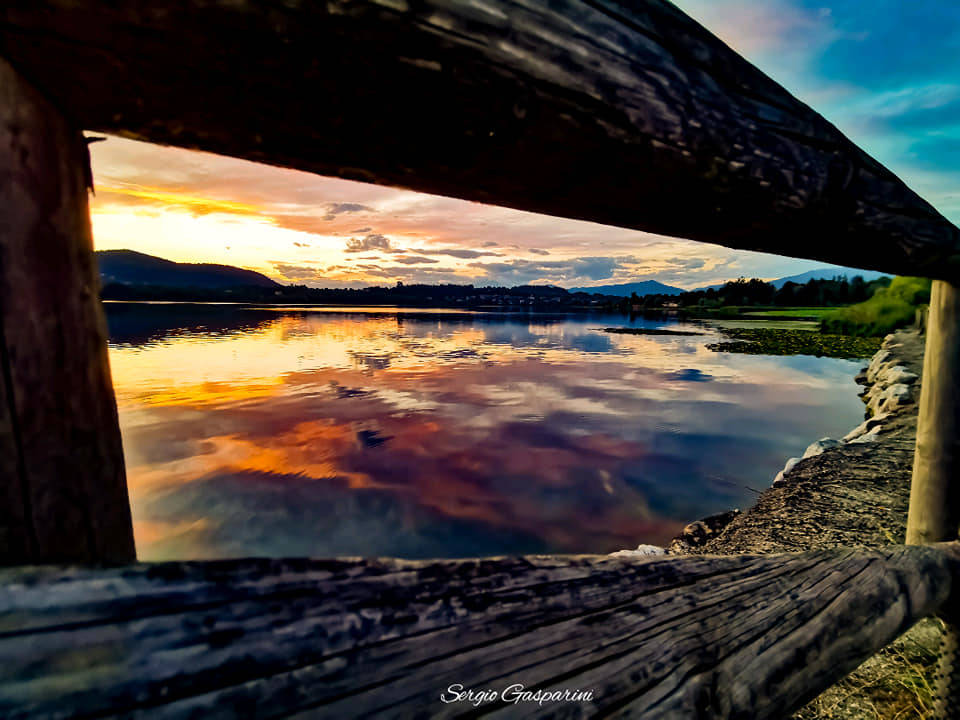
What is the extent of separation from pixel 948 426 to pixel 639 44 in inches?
83.3

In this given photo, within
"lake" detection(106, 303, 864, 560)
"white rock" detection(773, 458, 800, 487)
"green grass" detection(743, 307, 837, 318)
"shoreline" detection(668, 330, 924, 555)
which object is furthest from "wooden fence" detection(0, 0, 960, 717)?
"green grass" detection(743, 307, 837, 318)

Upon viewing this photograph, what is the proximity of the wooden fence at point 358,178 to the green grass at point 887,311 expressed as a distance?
2615 centimetres

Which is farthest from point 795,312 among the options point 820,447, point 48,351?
point 48,351

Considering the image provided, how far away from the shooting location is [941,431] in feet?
5.86

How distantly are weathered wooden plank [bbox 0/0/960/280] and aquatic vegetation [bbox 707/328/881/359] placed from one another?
90.0ft

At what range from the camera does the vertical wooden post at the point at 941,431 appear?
1.74 metres

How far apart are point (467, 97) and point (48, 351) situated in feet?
2.04

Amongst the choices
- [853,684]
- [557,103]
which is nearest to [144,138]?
[557,103]

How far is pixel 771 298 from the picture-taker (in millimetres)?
70688

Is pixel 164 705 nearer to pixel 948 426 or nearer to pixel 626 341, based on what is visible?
pixel 948 426

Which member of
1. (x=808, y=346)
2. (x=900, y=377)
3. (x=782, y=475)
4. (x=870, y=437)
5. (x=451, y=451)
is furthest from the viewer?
(x=808, y=346)

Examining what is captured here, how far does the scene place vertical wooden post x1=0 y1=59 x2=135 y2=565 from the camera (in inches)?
19.6

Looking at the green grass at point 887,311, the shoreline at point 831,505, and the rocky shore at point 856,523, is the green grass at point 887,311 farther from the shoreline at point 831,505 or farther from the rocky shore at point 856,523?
the shoreline at point 831,505

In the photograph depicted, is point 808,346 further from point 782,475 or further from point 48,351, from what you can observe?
point 48,351
